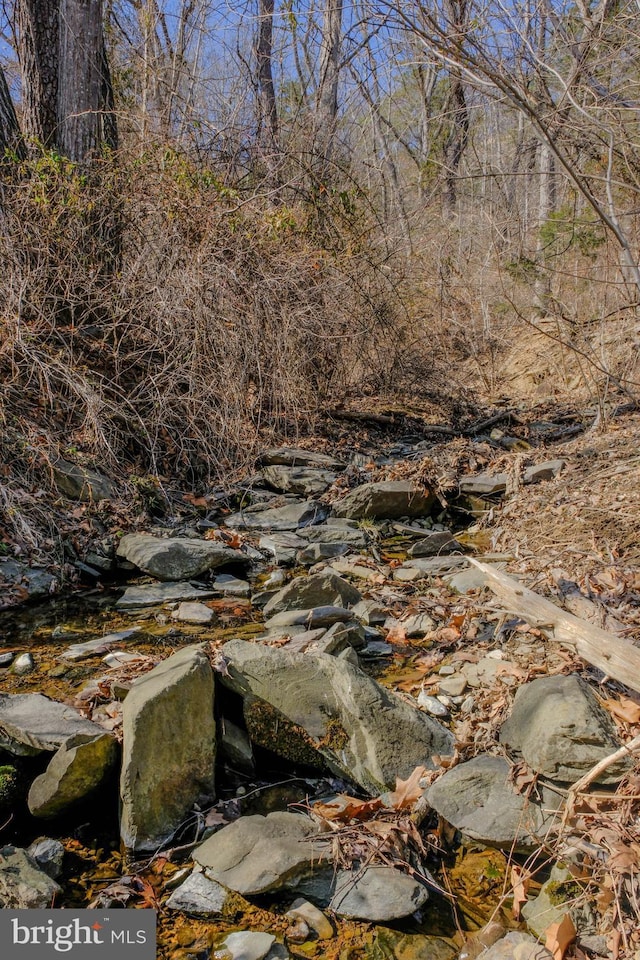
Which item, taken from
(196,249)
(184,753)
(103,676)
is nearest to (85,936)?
(184,753)

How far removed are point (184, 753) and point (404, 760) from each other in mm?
829

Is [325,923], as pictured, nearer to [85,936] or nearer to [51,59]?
[85,936]

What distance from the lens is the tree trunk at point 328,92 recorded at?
8.71 metres

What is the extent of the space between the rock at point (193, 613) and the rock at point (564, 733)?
7.00 ft

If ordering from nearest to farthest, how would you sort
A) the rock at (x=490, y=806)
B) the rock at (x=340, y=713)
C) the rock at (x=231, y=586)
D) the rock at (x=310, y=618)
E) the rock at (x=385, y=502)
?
the rock at (x=490, y=806), the rock at (x=340, y=713), the rock at (x=310, y=618), the rock at (x=231, y=586), the rock at (x=385, y=502)

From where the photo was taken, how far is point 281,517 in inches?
248

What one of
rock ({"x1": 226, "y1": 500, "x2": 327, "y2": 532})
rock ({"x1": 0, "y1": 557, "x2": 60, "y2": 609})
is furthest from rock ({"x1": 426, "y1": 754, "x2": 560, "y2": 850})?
rock ({"x1": 226, "y1": 500, "x2": 327, "y2": 532})

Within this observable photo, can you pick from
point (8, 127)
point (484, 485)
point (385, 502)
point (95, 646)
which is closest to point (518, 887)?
point (95, 646)

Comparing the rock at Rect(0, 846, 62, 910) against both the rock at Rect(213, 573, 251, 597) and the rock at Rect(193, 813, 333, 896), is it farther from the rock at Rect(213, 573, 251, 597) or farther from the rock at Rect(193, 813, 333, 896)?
the rock at Rect(213, 573, 251, 597)

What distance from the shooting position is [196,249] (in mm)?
6938

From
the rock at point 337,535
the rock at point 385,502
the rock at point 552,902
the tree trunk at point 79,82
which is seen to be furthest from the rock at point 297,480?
the rock at point 552,902

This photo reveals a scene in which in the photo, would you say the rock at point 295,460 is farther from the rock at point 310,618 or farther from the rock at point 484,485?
the rock at point 310,618

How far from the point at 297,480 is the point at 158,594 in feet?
7.99

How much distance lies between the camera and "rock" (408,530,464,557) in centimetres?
556
